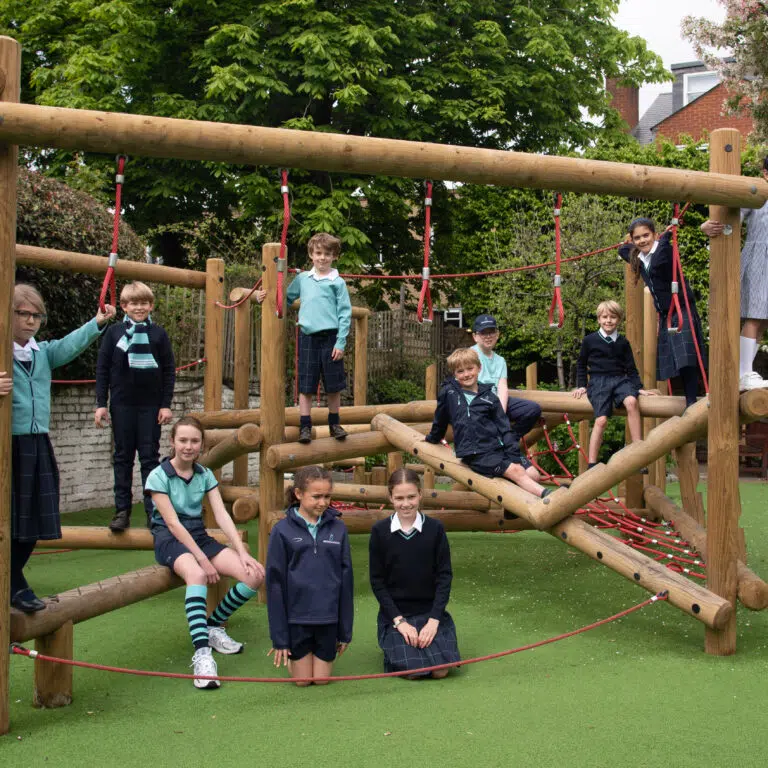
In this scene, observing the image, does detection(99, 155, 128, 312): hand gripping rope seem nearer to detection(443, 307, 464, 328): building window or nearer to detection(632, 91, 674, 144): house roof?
detection(443, 307, 464, 328): building window

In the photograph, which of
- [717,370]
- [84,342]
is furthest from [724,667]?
[84,342]

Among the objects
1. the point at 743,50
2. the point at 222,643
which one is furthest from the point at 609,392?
the point at 743,50

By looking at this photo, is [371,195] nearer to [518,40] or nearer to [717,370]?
[518,40]

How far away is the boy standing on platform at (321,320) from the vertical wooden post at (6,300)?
98.7 inches

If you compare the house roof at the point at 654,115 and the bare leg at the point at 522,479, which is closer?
the bare leg at the point at 522,479

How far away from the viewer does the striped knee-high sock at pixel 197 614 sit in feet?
15.4

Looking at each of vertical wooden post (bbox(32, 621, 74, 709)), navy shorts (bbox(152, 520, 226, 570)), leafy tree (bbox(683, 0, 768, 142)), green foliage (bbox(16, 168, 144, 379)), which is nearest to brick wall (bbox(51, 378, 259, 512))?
green foliage (bbox(16, 168, 144, 379))

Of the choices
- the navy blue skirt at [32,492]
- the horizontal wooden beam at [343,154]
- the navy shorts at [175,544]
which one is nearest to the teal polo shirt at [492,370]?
the horizontal wooden beam at [343,154]

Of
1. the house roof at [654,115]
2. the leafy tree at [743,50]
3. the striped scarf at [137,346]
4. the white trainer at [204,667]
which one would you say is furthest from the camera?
the house roof at [654,115]

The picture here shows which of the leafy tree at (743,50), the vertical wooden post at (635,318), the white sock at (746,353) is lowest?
the white sock at (746,353)

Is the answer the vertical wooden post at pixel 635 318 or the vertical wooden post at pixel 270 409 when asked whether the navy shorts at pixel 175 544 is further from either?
the vertical wooden post at pixel 635 318

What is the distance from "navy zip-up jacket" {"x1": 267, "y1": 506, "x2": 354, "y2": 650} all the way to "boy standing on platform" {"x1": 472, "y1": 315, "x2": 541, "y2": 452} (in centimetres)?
263

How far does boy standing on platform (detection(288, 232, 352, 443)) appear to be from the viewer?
21.0 feet

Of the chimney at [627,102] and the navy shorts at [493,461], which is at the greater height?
the chimney at [627,102]
